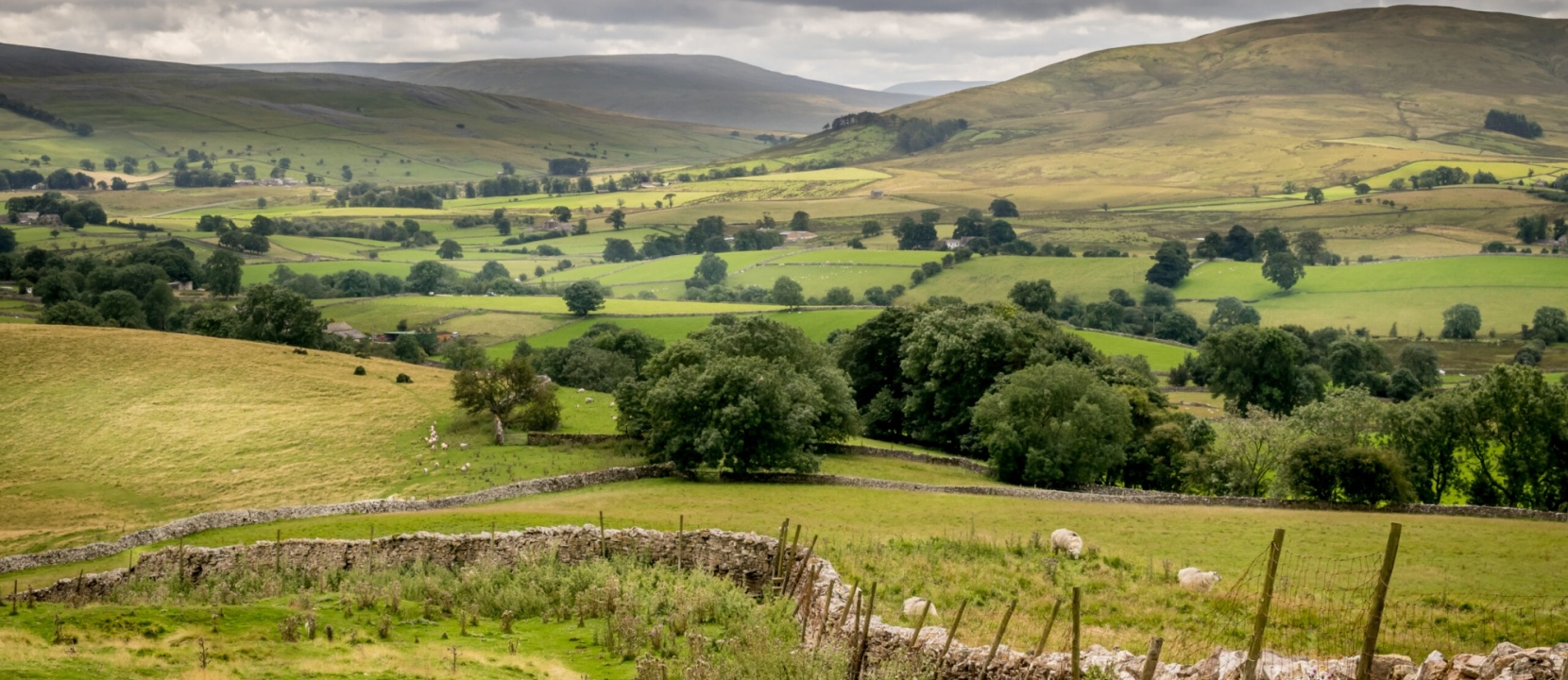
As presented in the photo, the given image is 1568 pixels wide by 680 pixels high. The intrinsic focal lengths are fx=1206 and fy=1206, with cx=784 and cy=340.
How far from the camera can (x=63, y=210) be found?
611 feet

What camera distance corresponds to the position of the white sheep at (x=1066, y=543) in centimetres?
3056

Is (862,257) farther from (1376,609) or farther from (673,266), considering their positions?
(1376,609)

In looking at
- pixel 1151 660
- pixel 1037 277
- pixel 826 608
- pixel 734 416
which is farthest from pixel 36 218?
pixel 1151 660

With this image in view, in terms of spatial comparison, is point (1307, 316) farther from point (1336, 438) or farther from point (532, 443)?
point (532, 443)

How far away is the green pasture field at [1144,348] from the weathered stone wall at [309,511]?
60184mm

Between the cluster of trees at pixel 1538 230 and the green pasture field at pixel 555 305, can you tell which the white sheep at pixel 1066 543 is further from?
the cluster of trees at pixel 1538 230

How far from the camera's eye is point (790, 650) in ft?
66.2

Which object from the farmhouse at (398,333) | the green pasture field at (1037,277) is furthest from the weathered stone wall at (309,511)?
the green pasture field at (1037,277)

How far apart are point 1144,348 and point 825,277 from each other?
53.7m

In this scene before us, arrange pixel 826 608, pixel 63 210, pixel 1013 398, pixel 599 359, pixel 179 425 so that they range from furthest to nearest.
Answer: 1. pixel 63 210
2. pixel 599 359
3. pixel 179 425
4. pixel 1013 398
5. pixel 826 608

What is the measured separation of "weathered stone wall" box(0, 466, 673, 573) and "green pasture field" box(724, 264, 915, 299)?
93.9 meters

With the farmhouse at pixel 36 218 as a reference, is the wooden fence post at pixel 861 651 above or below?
above

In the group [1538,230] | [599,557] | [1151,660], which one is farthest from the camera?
[1538,230]

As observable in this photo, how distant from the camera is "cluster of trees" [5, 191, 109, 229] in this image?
588ft
